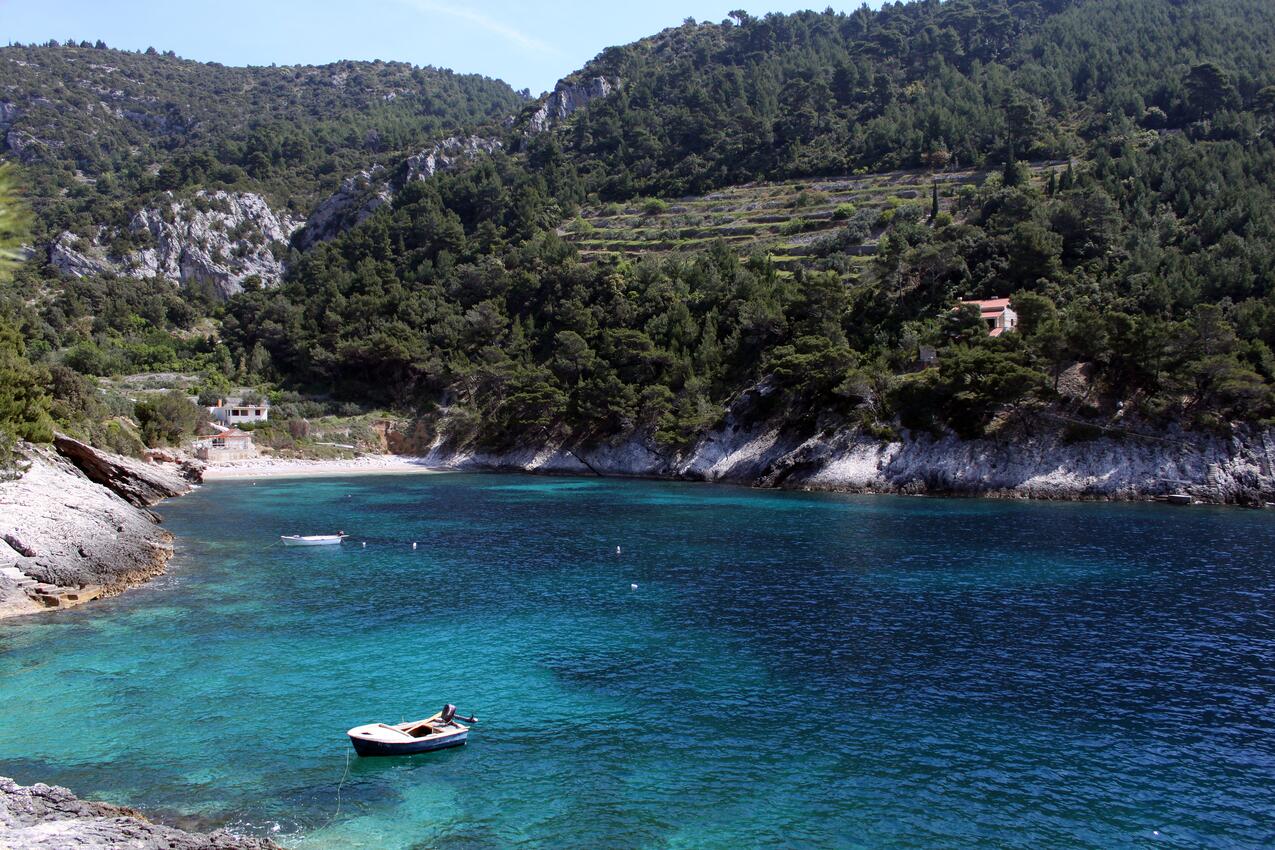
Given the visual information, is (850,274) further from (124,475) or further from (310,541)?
(124,475)

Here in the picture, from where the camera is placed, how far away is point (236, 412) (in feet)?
307

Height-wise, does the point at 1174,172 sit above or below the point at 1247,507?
above

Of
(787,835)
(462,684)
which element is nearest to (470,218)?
(462,684)

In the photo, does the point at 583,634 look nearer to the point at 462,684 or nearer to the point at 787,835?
the point at 462,684

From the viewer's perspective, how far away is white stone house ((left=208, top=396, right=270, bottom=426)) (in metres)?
93.1

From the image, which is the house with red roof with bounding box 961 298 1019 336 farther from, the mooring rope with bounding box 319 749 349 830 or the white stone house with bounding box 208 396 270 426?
the white stone house with bounding box 208 396 270 426

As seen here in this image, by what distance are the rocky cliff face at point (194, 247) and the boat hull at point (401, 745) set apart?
13651 cm

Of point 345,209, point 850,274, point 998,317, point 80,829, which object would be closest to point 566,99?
point 345,209

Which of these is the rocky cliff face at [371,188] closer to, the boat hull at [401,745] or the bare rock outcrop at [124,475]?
the bare rock outcrop at [124,475]

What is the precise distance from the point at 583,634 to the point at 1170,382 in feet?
171

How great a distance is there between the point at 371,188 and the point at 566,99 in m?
56.2

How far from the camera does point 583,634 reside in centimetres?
2666

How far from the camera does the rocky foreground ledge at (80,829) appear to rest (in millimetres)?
13078

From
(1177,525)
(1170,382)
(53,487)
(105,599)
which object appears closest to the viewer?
(105,599)
